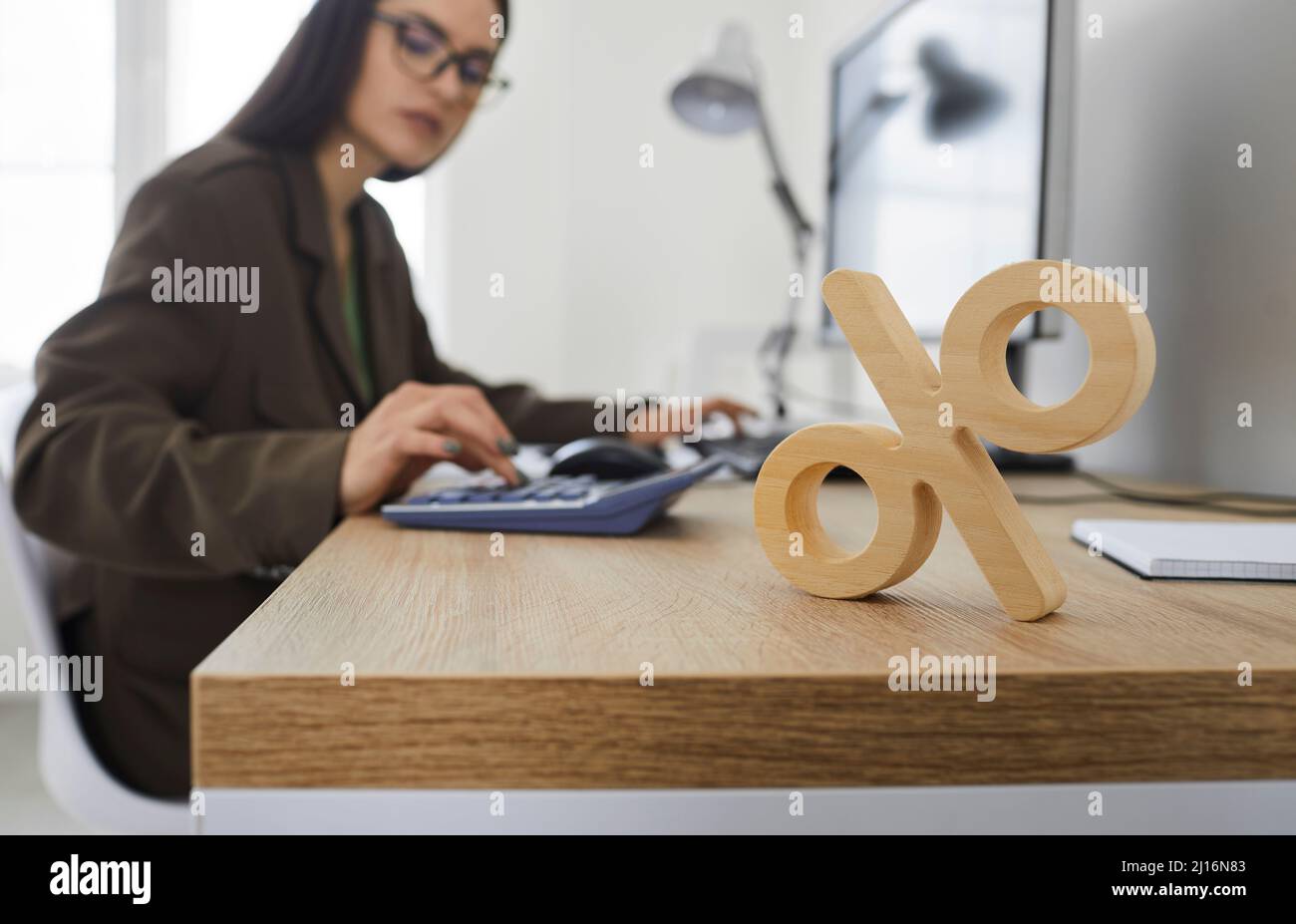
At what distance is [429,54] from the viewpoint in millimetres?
1002

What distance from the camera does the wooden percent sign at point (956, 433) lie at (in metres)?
0.31

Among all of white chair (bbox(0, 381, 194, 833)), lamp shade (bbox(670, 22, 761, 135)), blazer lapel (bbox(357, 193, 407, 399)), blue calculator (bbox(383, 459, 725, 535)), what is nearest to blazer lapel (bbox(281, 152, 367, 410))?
blazer lapel (bbox(357, 193, 407, 399))

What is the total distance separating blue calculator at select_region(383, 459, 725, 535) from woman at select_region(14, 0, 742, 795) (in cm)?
5

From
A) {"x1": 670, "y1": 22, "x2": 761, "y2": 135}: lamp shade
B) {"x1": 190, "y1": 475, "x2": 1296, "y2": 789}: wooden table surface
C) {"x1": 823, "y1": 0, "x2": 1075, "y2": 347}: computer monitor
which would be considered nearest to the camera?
{"x1": 190, "y1": 475, "x2": 1296, "y2": 789}: wooden table surface

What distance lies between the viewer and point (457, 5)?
3.31ft

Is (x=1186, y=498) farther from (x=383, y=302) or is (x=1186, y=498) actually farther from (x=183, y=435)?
(x=383, y=302)

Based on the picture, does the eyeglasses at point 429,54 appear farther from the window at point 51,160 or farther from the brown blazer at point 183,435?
the window at point 51,160

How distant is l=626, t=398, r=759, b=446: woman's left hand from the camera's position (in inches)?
42.2

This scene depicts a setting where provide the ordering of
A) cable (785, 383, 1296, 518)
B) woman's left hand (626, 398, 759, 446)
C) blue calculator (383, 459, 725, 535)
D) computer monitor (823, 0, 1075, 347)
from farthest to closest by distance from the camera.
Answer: woman's left hand (626, 398, 759, 446) → computer monitor (823, 0, 1075, 347) → cable (785, 383, 1296, 518) → blue calculator (383, 459, 725, 535)

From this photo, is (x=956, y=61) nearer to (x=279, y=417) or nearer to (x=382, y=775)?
(x=279, y=417)

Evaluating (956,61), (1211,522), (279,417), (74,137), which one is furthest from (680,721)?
(74,137)

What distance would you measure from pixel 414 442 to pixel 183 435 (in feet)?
0.61

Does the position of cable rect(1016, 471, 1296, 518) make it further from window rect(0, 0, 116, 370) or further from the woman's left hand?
window rect(0, 0, 116, 370)

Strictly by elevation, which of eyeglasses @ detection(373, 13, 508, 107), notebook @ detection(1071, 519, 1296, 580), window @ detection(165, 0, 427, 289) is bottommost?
notebook @ detection(1071, 519, 1296, 580)
